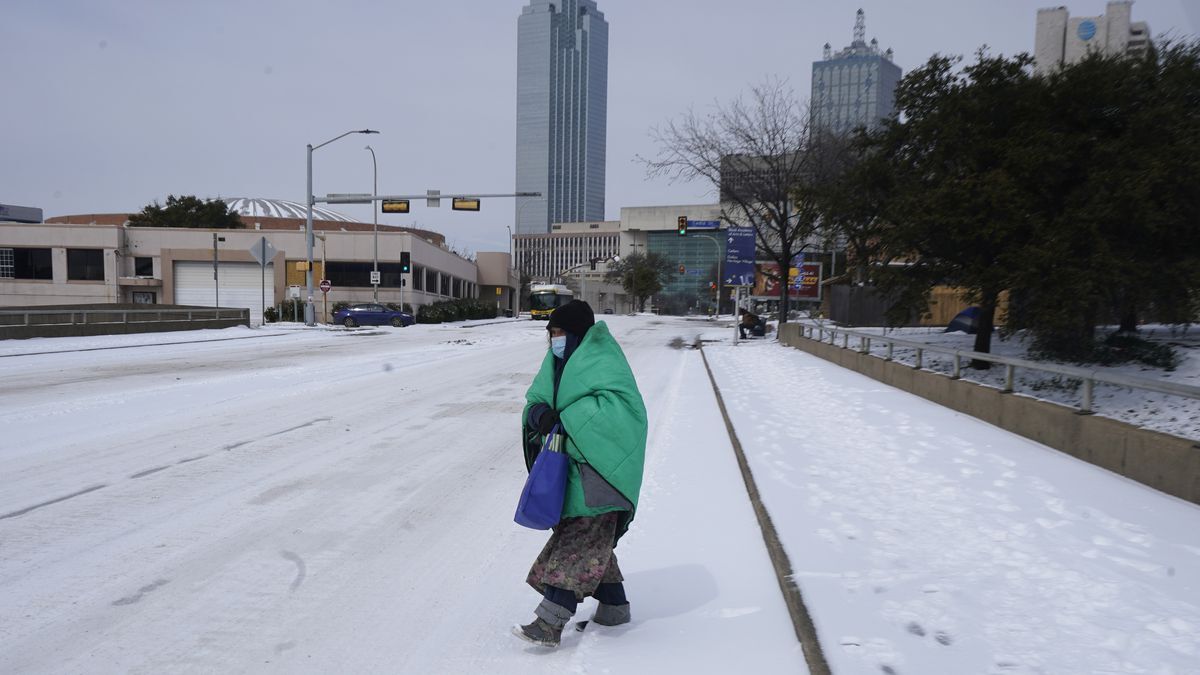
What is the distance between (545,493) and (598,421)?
422 millimetres

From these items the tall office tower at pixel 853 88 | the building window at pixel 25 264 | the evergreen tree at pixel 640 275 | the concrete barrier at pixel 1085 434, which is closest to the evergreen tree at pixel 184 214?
the building window at pixel 25 264

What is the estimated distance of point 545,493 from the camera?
340 centimetres

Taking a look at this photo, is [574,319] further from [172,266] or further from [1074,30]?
[1074,30]

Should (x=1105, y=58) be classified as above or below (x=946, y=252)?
above

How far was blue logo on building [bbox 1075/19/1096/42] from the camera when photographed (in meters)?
77.4

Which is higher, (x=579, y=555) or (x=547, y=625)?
(x=579, y=555)

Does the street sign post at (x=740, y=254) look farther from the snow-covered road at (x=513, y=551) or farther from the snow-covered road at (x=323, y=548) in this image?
the snow-covered road at (x=513, y=551)

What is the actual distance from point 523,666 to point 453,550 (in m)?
1.72

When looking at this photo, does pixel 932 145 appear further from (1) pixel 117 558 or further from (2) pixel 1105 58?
(1) pixel 117 558

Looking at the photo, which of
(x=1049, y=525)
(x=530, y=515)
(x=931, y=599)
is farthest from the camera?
(x=1049, y=525)

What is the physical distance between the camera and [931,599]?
412 centimetres

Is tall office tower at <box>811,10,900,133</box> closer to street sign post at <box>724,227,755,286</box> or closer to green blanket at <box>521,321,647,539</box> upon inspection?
street sign post at <box>724,227,755,286</box>

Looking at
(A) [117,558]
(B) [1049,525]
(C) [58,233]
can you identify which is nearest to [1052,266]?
(B) [1049,525]

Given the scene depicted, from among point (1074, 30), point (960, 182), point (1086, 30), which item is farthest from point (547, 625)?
point (1074, 30)
